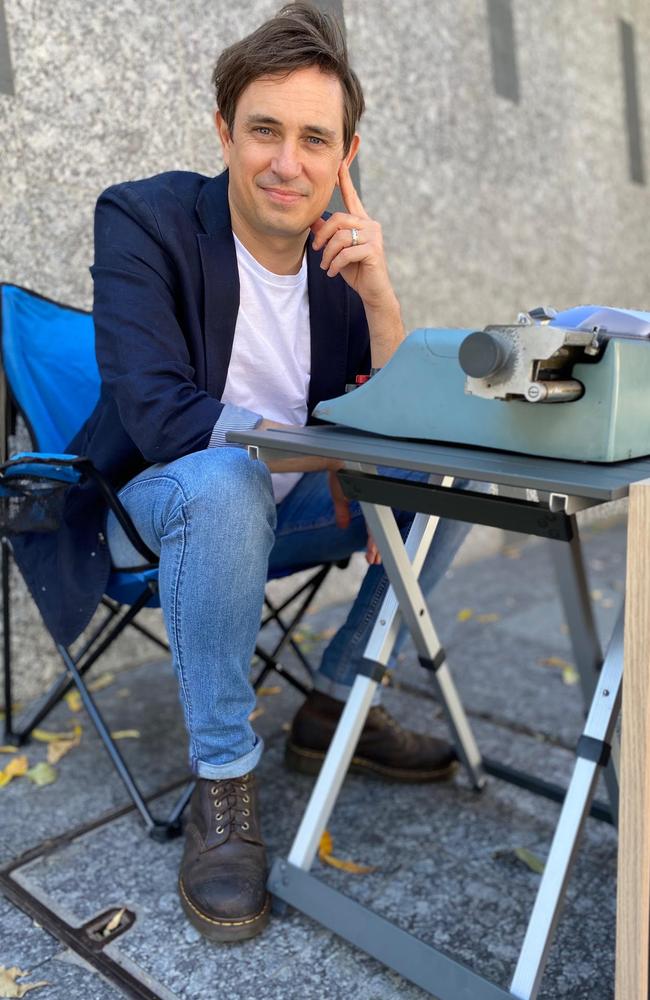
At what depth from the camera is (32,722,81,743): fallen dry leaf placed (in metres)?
2.34

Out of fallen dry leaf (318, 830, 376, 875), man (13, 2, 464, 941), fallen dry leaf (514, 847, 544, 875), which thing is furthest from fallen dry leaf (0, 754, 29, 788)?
fallen dry leaf (514, 847, 544, 875)

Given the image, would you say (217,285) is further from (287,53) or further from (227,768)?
(227,768)

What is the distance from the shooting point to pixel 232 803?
1656 millimetres

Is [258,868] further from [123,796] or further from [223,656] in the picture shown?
[123,796]

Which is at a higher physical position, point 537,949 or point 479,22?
point 479,22

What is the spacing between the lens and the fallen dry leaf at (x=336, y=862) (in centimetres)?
182

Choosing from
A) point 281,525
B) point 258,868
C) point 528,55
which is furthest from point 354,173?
point 528,55

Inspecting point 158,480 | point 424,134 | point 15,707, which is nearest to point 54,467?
point 158,480

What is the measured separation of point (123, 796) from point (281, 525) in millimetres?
738

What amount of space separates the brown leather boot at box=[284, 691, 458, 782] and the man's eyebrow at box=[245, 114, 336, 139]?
1.23m

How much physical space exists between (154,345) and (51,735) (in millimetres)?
1215

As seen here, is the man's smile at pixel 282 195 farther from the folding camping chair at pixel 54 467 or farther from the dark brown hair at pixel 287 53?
the folding camping chair at pixel 54 467

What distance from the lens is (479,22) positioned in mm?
3609

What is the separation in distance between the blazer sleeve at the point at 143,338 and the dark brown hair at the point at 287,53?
0.89 ft
